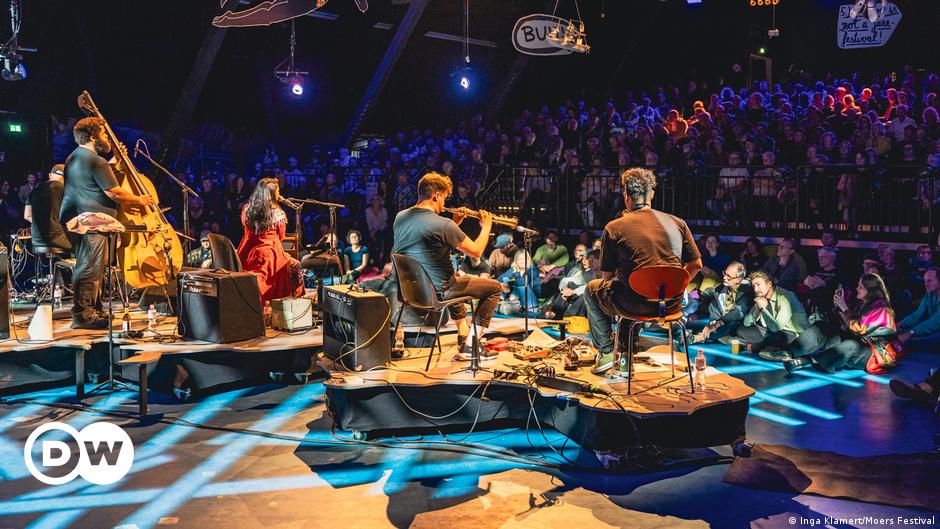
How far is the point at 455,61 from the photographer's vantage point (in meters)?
16.3

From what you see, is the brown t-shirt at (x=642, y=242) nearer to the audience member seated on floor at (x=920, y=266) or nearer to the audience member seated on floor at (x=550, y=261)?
the audience member seated on floor at (x=920, y=266)

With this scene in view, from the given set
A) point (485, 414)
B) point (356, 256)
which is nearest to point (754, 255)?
point (356, 256)

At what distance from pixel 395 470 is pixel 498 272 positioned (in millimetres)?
6070

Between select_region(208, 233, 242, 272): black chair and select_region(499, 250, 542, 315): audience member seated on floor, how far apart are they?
367 cm

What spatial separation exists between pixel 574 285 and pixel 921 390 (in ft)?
13.5

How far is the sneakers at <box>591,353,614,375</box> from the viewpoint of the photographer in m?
5.09

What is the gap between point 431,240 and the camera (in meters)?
5.40

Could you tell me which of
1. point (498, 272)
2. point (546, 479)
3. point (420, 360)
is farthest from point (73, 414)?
point (498, 272)

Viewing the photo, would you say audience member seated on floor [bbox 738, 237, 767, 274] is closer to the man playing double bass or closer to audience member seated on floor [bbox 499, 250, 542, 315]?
audience member seated on floor [bbox 499, 250, 542, 315]

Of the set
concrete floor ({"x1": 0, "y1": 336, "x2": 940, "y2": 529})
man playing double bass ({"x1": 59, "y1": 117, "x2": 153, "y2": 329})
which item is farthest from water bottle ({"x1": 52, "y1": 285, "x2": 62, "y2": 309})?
concrete floor ({"x1": 0, "y1": 336, "x2": 940, "y2": 529})

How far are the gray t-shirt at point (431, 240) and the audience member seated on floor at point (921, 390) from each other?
3354 millimetres

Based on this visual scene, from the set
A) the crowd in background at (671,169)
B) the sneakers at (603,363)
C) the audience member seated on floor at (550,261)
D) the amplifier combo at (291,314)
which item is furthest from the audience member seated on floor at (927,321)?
the amplifier combo at (291,314)

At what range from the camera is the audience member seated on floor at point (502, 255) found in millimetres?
10398

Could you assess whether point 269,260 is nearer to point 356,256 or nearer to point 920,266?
point 356,256
